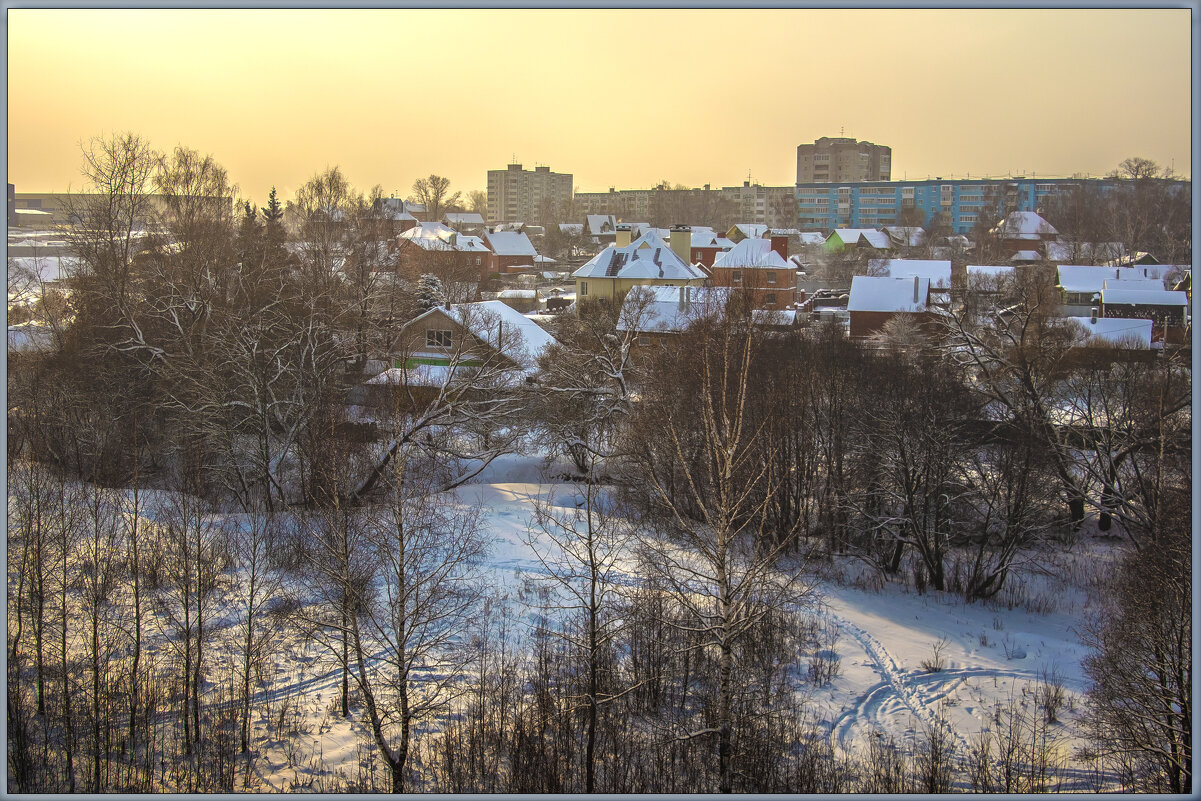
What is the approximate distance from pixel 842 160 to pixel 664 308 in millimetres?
98960

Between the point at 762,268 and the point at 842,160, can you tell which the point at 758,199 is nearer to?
the point at 842,160

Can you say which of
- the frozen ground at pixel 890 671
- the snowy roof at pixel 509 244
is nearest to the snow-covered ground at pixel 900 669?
the frozen ground at pixel 890 671

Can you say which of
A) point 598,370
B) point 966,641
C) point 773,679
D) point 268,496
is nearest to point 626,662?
point 773,679

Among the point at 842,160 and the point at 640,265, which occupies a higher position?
the point at 842,160

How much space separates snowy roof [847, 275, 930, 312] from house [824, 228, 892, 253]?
36.7m

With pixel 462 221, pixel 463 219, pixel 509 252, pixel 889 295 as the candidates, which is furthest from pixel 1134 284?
pixel 463 219

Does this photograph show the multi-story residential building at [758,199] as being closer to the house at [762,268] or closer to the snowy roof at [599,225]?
the snowy roof at [599,225]

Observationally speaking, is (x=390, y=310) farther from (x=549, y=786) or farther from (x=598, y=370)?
(x=549, y=786)

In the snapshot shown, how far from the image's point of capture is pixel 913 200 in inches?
3920

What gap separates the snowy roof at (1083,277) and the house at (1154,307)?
228 inches

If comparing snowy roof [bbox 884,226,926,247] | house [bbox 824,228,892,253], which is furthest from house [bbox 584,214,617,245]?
snowy roof [bbox 884,226,926,247]

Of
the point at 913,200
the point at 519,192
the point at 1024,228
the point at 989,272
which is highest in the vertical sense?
the point at 519,192

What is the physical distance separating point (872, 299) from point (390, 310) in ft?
69.3

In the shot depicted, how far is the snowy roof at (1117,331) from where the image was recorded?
26.8m
